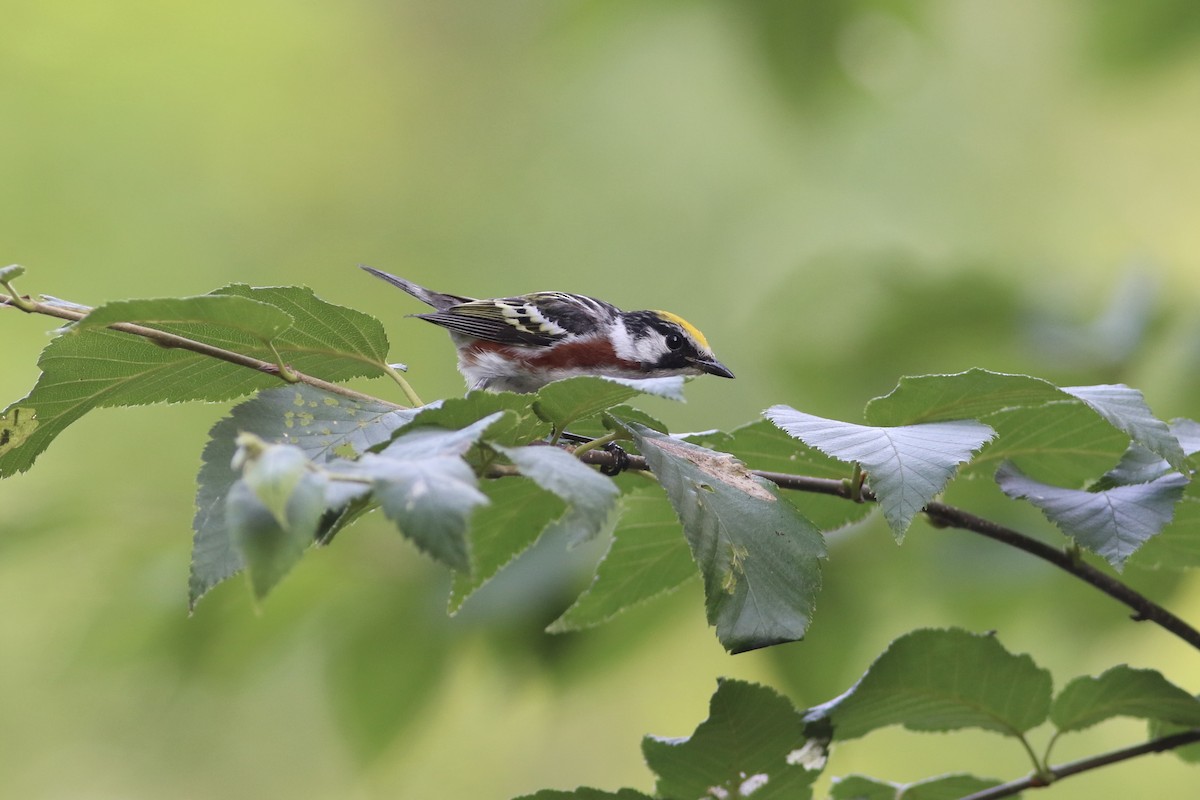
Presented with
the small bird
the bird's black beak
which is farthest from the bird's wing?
the bird's black beak

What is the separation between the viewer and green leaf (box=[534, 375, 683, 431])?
45.0 inches

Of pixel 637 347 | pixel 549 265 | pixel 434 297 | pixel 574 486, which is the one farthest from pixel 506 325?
pixel 549 265

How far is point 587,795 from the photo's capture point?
1333 millimetres

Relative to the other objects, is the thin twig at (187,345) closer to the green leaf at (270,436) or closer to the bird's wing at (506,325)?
the green leaf at (270,436)

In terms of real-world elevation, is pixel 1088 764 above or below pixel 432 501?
below

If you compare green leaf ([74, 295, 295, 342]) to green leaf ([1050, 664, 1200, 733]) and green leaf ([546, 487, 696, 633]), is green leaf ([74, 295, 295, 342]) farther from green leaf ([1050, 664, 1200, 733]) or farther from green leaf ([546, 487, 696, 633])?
green leaf ([1050, 664, 1200, 733])

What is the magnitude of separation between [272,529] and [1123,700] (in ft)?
3.86

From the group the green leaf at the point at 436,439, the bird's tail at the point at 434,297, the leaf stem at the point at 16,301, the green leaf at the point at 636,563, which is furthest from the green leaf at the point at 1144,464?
the bird's tail at the point at 434,297

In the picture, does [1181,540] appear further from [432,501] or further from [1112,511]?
[432,501]

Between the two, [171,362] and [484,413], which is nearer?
[484,413]

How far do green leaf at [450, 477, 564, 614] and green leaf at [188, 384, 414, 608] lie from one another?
16cm

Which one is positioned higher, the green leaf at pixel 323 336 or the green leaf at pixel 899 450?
the green leaf at pixel 323 336

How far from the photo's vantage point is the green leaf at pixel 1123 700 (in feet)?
4.68

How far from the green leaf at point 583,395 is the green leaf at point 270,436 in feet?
0.59
